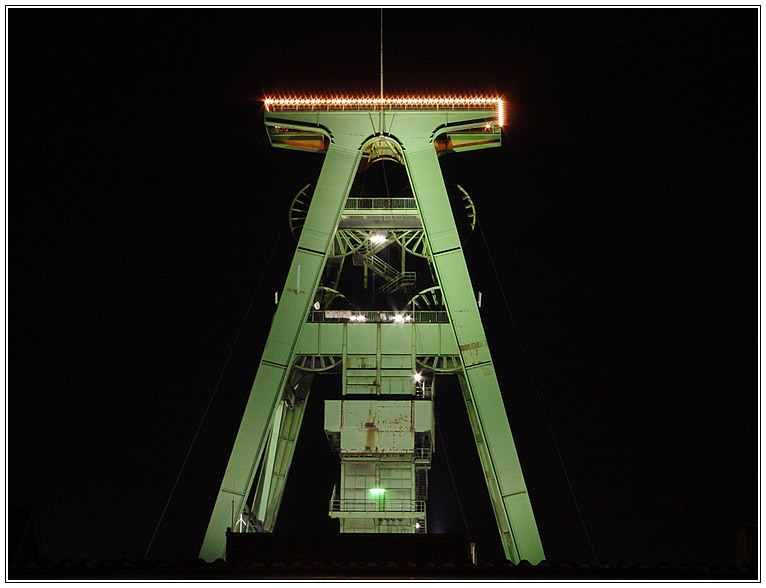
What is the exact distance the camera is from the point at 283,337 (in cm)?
3059

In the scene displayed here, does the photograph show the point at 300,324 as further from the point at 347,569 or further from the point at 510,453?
the point at 347,569

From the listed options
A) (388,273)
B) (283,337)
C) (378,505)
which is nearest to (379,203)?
(388,273)

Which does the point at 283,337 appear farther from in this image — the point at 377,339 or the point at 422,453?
the point at 422,453

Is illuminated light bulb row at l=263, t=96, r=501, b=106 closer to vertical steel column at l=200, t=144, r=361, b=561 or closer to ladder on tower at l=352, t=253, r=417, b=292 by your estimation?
vertical steel column at l=200, t=144, r=361, b=561

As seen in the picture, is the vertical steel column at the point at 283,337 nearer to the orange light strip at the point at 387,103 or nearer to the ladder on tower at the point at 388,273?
the orange light strip at the point at 387,103

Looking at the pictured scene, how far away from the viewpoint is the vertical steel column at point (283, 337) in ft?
94.4

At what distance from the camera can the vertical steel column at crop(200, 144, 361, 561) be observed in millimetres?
28766

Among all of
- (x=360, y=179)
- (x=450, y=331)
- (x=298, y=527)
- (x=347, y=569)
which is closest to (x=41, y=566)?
(x=347, y=569)

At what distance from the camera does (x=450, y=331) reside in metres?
32.4

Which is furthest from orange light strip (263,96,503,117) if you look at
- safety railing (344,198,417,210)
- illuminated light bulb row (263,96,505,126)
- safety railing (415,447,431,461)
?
safety railing (415,447,431,461)

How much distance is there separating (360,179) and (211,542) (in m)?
13.0

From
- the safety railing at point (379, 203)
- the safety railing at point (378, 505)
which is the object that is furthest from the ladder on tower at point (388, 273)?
the safety railing at point (378, 505)

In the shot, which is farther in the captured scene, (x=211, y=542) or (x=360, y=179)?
(x=360, y=179)

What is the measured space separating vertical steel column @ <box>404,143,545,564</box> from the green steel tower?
35 millimetres
